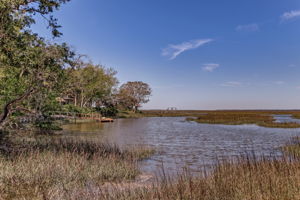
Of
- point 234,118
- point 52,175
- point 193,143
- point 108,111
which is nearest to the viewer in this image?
point 52,175

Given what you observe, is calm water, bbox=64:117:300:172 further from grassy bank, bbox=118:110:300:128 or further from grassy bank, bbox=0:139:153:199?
grassy bank, bbox=118:110:300:128

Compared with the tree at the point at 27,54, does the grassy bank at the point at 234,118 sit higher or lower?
lower

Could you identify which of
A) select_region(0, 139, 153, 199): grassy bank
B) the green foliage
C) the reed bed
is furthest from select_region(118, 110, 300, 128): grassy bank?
select_region(0, 139, 153, 199): grassy bank

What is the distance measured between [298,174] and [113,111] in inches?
2357

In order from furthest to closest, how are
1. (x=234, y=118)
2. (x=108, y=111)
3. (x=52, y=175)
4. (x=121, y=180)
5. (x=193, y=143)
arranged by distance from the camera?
(x=108, y=111)
(x=234, y=118)
(x=193, y=143)
(x=121, y=180)
(x=52, y=175)

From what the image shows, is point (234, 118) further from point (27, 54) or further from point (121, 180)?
point (27, 54)

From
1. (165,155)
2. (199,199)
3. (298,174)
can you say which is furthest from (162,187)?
(165,155)

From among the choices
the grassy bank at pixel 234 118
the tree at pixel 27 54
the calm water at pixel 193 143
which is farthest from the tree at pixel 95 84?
the tree at pixel 27 54

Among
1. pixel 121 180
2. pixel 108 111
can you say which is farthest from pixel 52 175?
pixel 108 111

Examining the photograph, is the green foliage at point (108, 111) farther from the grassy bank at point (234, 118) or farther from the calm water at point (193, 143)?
the calm water at point (193, 143)

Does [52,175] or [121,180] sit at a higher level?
[52,175]

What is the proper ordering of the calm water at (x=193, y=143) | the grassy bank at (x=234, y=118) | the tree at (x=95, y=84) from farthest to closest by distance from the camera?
the tree at (x=95, y=84) → the grassy bank at (x=234, y=118) → the calm water at (x=193, y=143)

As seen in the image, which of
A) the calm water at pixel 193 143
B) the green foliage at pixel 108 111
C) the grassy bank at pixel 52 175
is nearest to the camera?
the grassy bank at pixel 52 175

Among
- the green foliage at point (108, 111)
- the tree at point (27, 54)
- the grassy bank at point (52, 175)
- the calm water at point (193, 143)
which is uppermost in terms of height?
the tree at point (27, 54)
